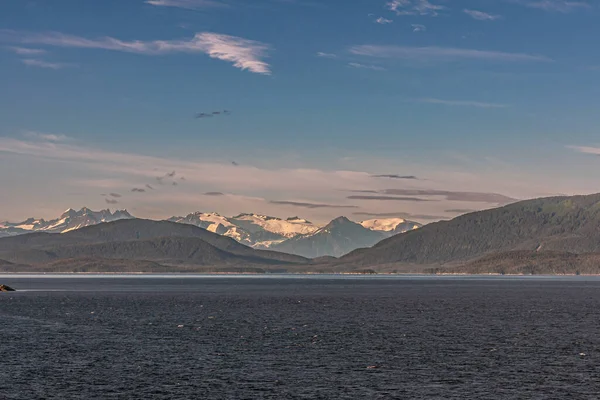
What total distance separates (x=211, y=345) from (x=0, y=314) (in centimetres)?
5812

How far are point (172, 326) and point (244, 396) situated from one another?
5107 centimetres

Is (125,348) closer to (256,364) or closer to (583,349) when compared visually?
(256,364)

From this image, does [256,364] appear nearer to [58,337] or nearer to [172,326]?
[58,337]

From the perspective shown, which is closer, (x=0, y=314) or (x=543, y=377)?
(x=543, y=377)

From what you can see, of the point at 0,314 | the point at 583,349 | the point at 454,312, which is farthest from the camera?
the point at 454,312

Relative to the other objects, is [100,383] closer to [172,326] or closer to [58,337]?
[58,337]

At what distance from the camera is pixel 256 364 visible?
62.1 meters

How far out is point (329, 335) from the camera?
8600 cm

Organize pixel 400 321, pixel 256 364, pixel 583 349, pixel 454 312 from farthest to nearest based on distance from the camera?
1. pixel 454 312
2. pixel 400 321
3. pixel 583 349
4. pixel 256 364

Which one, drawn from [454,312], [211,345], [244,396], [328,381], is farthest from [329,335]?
[454,312]

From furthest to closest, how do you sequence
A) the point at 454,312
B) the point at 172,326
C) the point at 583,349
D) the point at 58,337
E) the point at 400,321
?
the point at 454,312, the point at 400,321, the point at 172,326, the point at 58,337, the point at 583,349

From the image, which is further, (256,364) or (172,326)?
(172,326)

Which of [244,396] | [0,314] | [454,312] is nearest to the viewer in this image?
[244,396]

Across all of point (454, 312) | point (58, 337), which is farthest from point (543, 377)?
point (454, 312)
